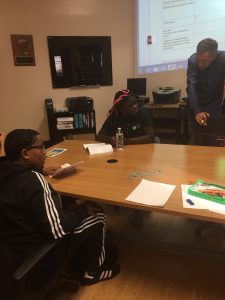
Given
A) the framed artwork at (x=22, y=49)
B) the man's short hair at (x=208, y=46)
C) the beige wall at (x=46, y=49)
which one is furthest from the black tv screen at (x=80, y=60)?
the man's short hair at (x=208, y=46)

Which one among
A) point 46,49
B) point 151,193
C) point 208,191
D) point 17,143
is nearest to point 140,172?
point 151,193

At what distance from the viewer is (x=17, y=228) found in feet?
4.14

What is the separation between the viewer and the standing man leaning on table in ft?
8.84

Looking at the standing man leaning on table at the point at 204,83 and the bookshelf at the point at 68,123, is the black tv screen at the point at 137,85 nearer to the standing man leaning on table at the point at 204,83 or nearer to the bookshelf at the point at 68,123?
the bookshelf at the point at 68,123

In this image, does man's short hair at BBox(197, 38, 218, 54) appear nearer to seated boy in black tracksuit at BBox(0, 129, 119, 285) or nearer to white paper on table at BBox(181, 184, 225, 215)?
white paper on table at BBox(181, 184, 225, 215)

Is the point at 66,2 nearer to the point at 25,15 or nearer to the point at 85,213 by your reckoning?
the point at 25,15

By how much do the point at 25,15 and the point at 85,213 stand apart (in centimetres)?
398

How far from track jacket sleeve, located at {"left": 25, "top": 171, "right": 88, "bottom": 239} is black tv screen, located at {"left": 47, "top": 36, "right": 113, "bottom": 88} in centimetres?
369

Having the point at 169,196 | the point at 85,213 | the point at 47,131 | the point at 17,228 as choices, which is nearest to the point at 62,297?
the point at 85,213

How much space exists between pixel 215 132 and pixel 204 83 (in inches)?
28.7

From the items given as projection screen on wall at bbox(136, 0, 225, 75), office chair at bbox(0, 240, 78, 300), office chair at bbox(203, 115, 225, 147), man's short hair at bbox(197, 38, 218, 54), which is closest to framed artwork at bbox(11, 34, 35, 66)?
projection screen on wall at bbox(136, 0, 225, 75)

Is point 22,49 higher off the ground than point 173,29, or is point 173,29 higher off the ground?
point 173,29

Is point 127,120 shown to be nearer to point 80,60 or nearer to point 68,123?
point 68,123

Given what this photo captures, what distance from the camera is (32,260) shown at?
112 centimetres
